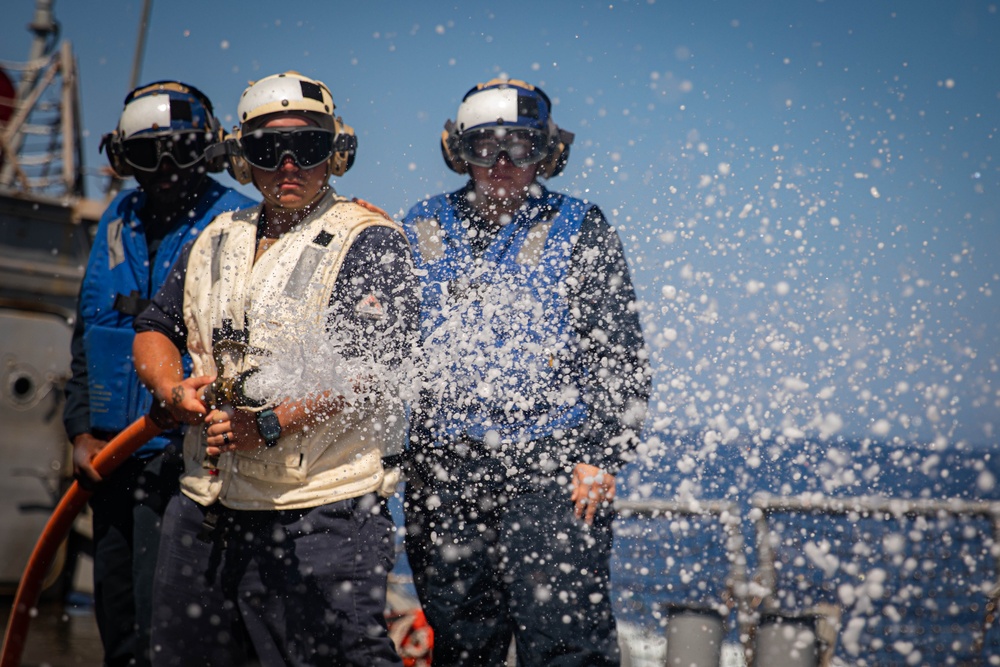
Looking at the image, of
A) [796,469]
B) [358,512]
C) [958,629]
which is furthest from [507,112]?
[796,469]

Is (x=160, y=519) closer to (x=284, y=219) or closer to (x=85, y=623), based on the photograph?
(x=284, y=219)

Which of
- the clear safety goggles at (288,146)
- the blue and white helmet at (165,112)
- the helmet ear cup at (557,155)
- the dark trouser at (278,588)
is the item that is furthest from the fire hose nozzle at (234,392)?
the blue and white helmet at (165,112)

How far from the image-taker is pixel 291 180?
288 centimetres

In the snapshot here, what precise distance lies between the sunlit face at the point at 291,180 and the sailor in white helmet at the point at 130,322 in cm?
58

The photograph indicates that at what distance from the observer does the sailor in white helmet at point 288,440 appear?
8.32 ft

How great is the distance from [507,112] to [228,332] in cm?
127

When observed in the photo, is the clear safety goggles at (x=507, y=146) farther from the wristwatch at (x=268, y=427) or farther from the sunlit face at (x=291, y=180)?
the wristwatch at (x=268, y=427)

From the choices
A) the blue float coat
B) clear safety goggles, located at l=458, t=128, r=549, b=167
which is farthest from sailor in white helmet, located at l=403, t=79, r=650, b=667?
the blue float coat

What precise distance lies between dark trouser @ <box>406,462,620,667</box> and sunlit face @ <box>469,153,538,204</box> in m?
1.05

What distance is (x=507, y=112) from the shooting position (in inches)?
125

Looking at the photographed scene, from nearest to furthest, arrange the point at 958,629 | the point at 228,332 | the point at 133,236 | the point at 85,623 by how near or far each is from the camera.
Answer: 1. the point at 228,332
2. the point at 133,236
3. the point at 958,629
4. the point at 85,623

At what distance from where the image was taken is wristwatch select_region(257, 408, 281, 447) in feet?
8.20

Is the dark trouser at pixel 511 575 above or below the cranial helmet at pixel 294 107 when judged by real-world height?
below

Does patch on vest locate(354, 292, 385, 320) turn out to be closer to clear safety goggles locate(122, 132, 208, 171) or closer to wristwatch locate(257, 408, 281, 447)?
wristwatch locate(257, 408, 281, 447)
